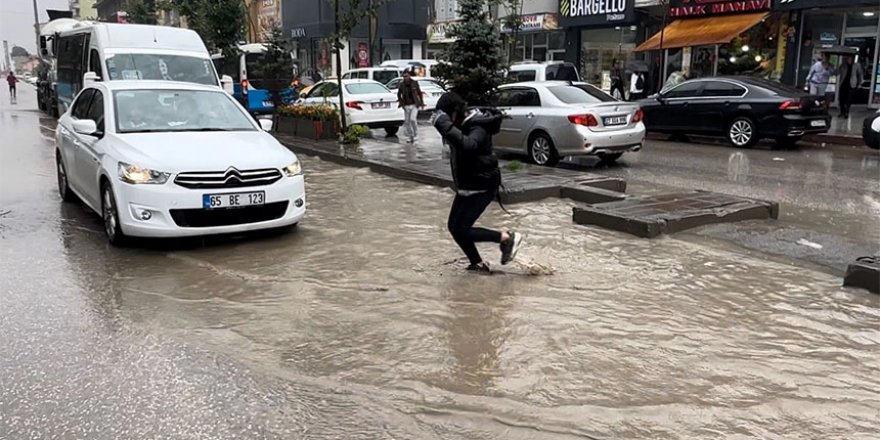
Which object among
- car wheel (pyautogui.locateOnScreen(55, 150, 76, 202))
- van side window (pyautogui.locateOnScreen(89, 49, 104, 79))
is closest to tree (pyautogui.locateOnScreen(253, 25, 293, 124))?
van side window (pyautogui.locateOnScreen(89, 49, 104, 79))

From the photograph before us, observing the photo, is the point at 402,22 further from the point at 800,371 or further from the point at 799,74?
the point at 800,371

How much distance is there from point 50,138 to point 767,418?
62.3 ft

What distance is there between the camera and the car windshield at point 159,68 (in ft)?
49.4

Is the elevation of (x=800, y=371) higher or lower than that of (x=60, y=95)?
lower

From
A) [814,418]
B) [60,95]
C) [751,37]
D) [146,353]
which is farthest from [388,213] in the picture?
[751,37]

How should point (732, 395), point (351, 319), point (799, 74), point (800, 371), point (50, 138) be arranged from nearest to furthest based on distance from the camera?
point (732, 395) < point (800, 371) < point (351, 319) < point (50, 138) < point (799, 74)

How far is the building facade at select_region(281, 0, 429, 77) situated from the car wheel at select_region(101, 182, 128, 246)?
33569 mm

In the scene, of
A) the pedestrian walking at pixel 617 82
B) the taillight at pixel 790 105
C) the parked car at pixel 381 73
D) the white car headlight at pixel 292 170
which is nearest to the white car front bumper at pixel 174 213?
the white car headlight at pixel 292 170

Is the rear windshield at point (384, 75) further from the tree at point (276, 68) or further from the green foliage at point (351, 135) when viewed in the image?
the green foliage at point (351, 135)

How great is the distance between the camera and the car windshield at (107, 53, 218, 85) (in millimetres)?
15062

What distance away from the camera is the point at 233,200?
7055mm

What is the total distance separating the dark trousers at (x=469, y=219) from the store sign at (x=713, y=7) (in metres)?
20.2

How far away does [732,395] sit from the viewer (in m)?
4.17

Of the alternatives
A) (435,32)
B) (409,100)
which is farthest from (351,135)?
(435,32)
